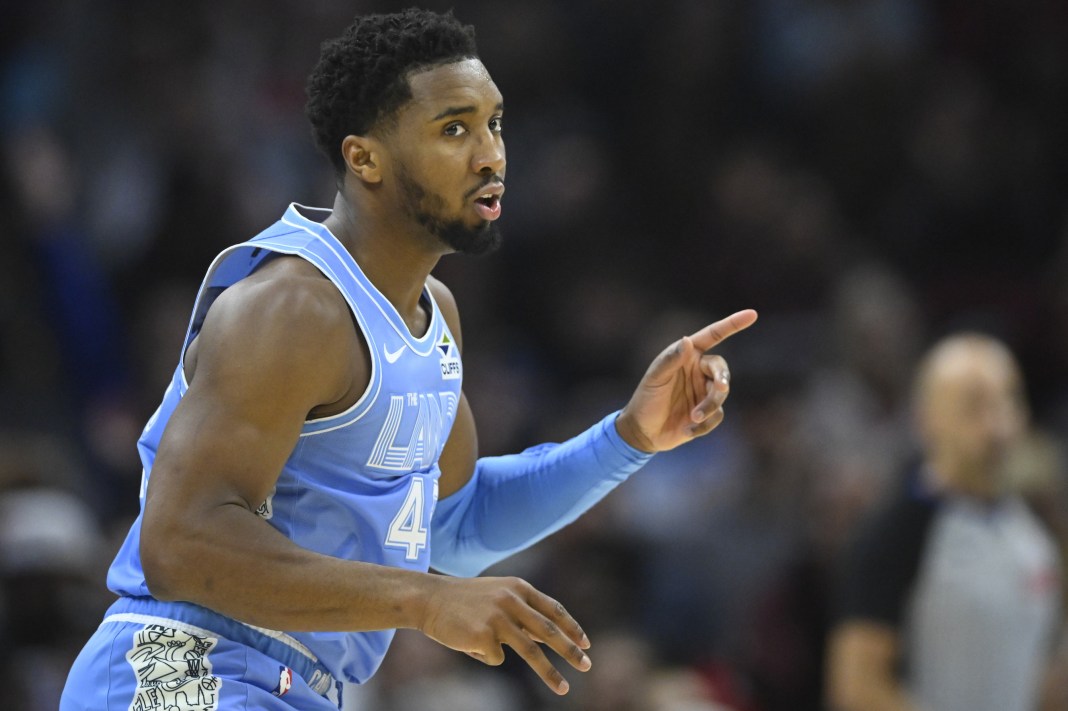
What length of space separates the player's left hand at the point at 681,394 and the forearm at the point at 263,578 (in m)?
1.03

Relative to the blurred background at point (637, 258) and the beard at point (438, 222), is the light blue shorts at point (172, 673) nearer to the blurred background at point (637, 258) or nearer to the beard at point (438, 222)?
the beard at point (438, 222)

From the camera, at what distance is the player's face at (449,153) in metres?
3.55

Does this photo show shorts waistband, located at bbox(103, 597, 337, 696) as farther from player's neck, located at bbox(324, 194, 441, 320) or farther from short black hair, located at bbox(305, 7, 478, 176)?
short black hair, located at bbox(305, 7, 478, 176)

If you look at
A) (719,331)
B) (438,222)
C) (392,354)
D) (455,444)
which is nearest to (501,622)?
(392,354)

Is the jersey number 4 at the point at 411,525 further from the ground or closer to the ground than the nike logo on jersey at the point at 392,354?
closer to the ground

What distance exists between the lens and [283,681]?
3373mm

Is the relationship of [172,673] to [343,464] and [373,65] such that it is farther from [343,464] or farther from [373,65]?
[373,65]

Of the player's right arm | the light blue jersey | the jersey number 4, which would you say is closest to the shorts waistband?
the light blue jersey

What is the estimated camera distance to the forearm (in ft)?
10.0

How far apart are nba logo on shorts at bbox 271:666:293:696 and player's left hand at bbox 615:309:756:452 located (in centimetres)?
111

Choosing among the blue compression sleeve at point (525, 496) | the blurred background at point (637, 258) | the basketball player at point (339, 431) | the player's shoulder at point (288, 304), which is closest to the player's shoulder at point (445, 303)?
the basketball player at point (339, 431)

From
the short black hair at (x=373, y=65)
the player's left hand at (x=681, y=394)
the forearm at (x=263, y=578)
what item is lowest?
the forearm at (x=263, y=578)

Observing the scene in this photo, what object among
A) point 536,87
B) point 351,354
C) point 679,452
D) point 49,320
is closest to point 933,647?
point 351,354

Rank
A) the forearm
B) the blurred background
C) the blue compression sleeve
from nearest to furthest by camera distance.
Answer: the forearm, the blue compression sleeve, the blurred background
